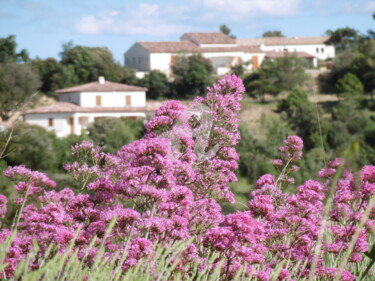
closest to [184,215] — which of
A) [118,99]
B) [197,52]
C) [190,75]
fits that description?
[118,99]

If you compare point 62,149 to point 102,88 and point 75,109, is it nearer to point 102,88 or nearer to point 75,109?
point 75,109

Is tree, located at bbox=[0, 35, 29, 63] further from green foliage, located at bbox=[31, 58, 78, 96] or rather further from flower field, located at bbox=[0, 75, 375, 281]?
flower field, located at bbox=[0, 75, 375, 281]

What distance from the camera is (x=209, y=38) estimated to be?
75.6 metres

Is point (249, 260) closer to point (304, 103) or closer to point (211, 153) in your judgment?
point (211, 153)

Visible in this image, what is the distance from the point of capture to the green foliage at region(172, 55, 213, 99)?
205 feet

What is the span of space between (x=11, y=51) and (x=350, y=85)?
29332 millimetres

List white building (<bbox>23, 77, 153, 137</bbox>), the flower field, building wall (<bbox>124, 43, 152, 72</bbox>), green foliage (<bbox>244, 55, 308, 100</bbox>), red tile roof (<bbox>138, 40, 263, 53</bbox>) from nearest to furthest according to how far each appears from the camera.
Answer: the flower field, white building (<bbox>23, 77, 153, 137</bbox>), green foliage (<bbox>244, 55, 308, 100</bbox>), red tile roof (<bbox>138, 40, 263, 53</bbox>), building wall (<bbox>124, 43, 152, 72</bbox>)

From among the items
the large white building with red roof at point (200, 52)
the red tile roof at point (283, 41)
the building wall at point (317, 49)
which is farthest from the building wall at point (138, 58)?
the building wall at point (317, 49)

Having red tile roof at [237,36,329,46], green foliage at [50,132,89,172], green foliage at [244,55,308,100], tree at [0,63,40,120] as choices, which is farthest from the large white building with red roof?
green foliage at [50,132,89,172]

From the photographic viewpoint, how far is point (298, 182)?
1215 inches

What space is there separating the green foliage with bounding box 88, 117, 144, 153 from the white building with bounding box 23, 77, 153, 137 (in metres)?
6.13

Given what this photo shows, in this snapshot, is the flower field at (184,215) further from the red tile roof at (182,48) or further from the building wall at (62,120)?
the red tile roof at (182,48)

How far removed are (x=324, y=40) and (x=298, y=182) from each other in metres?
60.6

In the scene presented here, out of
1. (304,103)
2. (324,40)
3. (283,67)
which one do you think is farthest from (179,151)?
(324,40)
